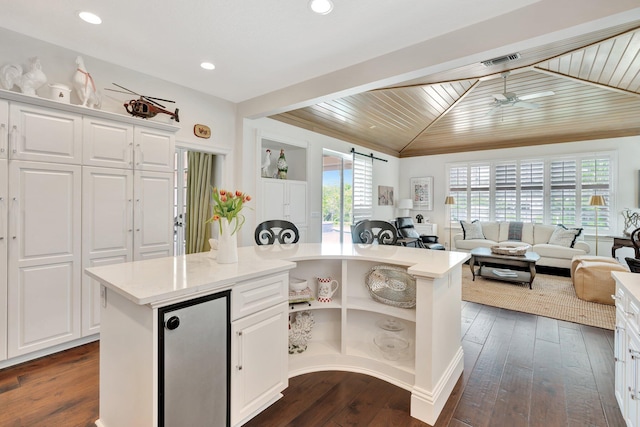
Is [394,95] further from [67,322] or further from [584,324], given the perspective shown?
[67,322]

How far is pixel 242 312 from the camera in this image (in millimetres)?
1650

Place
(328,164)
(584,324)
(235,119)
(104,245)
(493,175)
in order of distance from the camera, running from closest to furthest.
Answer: (104,245) < (584,324) < (235,119) < (328,164) < (493,175)

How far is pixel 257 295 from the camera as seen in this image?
1.74 m

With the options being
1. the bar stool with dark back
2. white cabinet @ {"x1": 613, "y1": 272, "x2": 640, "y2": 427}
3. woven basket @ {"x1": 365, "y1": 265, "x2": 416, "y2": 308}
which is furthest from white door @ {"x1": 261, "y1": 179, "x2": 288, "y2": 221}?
white cabinet @ {"x1": 613, "y1": 272, "x2": 640, "y2": 427}

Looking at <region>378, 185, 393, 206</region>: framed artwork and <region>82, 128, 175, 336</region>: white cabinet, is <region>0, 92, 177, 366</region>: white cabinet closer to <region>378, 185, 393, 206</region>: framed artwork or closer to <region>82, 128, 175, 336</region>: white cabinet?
<region>82, 128, 175, 336</region>: white cabinet

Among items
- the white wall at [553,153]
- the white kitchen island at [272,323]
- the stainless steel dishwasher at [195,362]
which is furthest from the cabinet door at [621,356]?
the white wall at [553,153]

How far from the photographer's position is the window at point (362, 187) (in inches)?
253

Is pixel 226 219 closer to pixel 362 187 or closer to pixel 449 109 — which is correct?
pixel 449 109

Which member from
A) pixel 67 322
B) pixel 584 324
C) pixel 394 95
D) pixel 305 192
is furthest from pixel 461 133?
pixel 67 322

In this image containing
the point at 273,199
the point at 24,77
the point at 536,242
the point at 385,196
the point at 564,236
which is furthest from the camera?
the point at 385,196

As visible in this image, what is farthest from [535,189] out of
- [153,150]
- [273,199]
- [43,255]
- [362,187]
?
[43,255]

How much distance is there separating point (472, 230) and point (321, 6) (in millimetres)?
6149

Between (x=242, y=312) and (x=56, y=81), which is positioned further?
(x=56, y=81)

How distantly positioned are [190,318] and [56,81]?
2.77m
